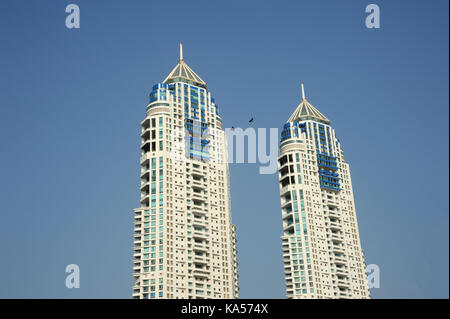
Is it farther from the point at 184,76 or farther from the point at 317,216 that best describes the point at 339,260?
the point at 184,76

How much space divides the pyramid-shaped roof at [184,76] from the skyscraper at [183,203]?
3.39 ft

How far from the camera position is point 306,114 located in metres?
193

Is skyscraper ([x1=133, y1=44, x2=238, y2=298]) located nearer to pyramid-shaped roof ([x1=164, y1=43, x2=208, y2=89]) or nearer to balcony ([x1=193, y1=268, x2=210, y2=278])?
balcony ([x1=193, y1=268, x2=210, y2=278])

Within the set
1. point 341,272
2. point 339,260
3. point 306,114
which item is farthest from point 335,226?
point 306,114

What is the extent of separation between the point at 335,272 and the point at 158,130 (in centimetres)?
5875

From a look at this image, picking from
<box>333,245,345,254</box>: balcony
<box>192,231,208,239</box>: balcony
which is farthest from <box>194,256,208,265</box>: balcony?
<box>333,245,345,254</box>: balcony

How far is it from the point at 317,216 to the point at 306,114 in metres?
35.7

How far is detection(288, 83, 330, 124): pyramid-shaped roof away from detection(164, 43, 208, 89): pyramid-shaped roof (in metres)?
32.8

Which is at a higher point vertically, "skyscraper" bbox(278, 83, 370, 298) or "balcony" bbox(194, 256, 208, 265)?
"skyscraper" bbox(278, 83, 370, 298)

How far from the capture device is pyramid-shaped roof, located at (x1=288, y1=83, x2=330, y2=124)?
7559 inches

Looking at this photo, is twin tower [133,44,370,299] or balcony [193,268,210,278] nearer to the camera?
twin tower [133,44,370,299]

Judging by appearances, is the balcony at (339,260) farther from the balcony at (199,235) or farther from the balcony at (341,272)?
the balcony at (199,235)

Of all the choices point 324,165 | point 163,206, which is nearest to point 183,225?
point 163,206
